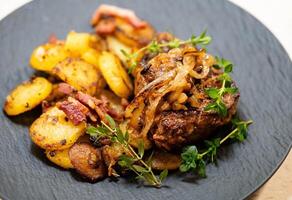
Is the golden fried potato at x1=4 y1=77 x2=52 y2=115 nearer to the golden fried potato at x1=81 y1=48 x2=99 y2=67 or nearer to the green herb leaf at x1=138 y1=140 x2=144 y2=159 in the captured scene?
the golden fried potato at x1=81 y1=48 x2=99 y2=67

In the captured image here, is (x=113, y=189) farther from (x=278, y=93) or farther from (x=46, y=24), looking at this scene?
(x=46, y=24)

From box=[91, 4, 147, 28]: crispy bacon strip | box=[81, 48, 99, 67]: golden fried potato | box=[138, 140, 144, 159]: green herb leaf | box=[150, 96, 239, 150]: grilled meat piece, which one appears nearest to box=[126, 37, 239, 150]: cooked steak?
box=[150, 96, 239, 150]: grilled meat piece

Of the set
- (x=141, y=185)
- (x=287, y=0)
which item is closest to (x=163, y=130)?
(x=141, y=185)

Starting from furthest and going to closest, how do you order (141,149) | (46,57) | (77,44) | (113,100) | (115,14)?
(115,14) < (77,44) < (46,57) < (113,100) < (141,149)

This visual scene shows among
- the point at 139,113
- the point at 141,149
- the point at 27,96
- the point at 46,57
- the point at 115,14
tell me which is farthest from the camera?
the point at 115,14

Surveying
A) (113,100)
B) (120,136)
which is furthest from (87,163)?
(113,100)

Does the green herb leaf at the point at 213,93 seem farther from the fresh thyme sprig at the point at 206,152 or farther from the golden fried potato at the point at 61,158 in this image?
the golden fried potato at the point at 61,158

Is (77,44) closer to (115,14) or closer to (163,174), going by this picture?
(115,14)
